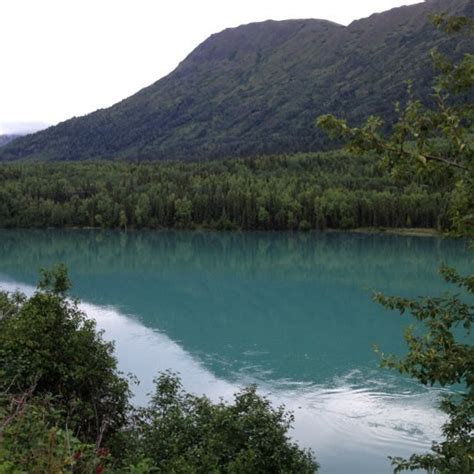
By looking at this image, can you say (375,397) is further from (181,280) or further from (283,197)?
(283,197)

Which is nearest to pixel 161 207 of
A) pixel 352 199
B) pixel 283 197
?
pixel 283 197

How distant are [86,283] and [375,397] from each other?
145ft

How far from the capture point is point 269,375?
105 feet

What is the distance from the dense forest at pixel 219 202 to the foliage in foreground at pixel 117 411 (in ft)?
346

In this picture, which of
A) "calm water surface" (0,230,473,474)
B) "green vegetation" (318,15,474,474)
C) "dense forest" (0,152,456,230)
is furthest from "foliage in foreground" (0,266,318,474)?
"dense forest" (0,152,456,230)

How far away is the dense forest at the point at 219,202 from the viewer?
420 ft

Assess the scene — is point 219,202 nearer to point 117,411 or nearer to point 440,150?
point 117,411

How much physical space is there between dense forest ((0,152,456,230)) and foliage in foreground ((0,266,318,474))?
106m

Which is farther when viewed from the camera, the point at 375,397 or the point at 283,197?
the point at 283,197

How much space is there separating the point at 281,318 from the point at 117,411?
31538 millimetres

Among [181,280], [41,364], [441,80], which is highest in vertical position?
[441,80]

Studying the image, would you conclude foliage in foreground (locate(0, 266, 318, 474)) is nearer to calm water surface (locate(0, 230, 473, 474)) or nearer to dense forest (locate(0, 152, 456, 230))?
calm water surface (locate(0, 230, 473, 474))

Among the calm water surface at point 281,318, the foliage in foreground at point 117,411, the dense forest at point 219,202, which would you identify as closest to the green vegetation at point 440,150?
the calm water surface at point 281,318

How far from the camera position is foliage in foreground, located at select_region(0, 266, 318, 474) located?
1327 cm
